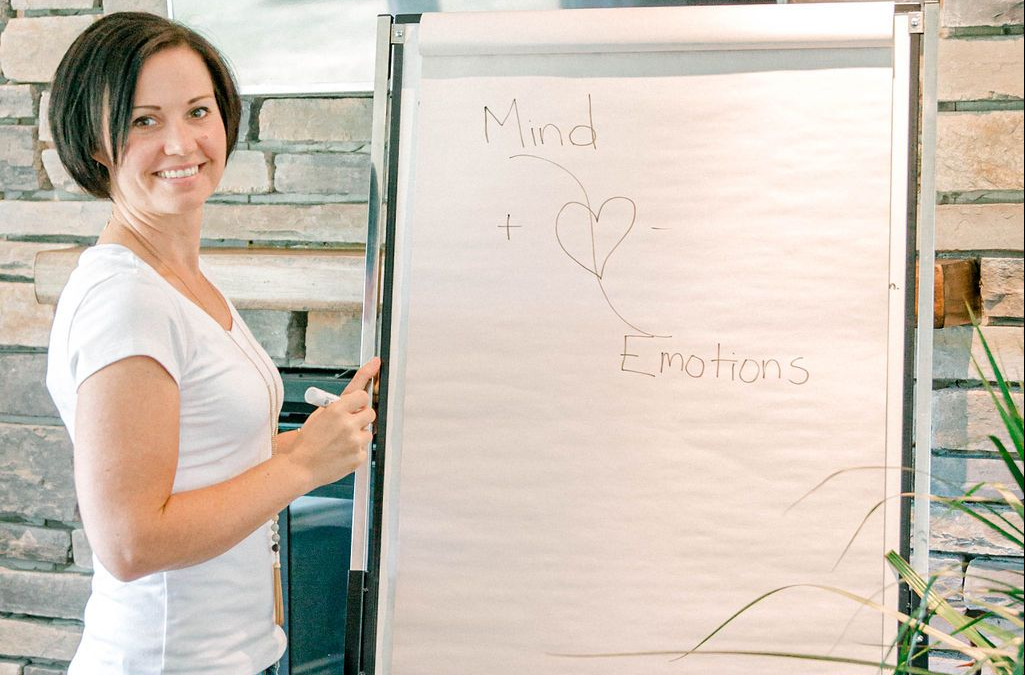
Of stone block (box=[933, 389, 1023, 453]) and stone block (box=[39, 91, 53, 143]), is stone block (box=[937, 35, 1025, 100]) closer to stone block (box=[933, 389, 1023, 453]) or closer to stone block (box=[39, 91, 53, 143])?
stone block (box=[933, 389, 1023, 453])

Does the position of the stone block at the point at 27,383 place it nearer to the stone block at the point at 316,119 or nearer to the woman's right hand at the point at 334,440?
the stone block at the point at 316,119

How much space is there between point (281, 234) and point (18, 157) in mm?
611

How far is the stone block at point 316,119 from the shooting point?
5.89ft

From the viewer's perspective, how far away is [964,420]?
5.23 feet

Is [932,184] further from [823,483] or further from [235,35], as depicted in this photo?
[235,35]

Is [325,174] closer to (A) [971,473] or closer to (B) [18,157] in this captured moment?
(B) [18,157]

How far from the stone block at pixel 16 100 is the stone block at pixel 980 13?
178 centimetres

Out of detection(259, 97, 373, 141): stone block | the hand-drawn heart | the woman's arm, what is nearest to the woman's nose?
the woman's arm

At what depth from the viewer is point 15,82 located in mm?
1940

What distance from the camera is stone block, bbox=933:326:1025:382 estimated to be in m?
1.56

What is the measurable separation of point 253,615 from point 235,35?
118 cm

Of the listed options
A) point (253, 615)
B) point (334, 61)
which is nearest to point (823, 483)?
point (253, 615)

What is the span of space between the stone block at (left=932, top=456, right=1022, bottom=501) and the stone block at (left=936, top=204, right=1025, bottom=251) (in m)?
0.37

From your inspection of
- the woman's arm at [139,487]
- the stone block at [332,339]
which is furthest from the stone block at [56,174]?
the woman's arm at [139,487]
